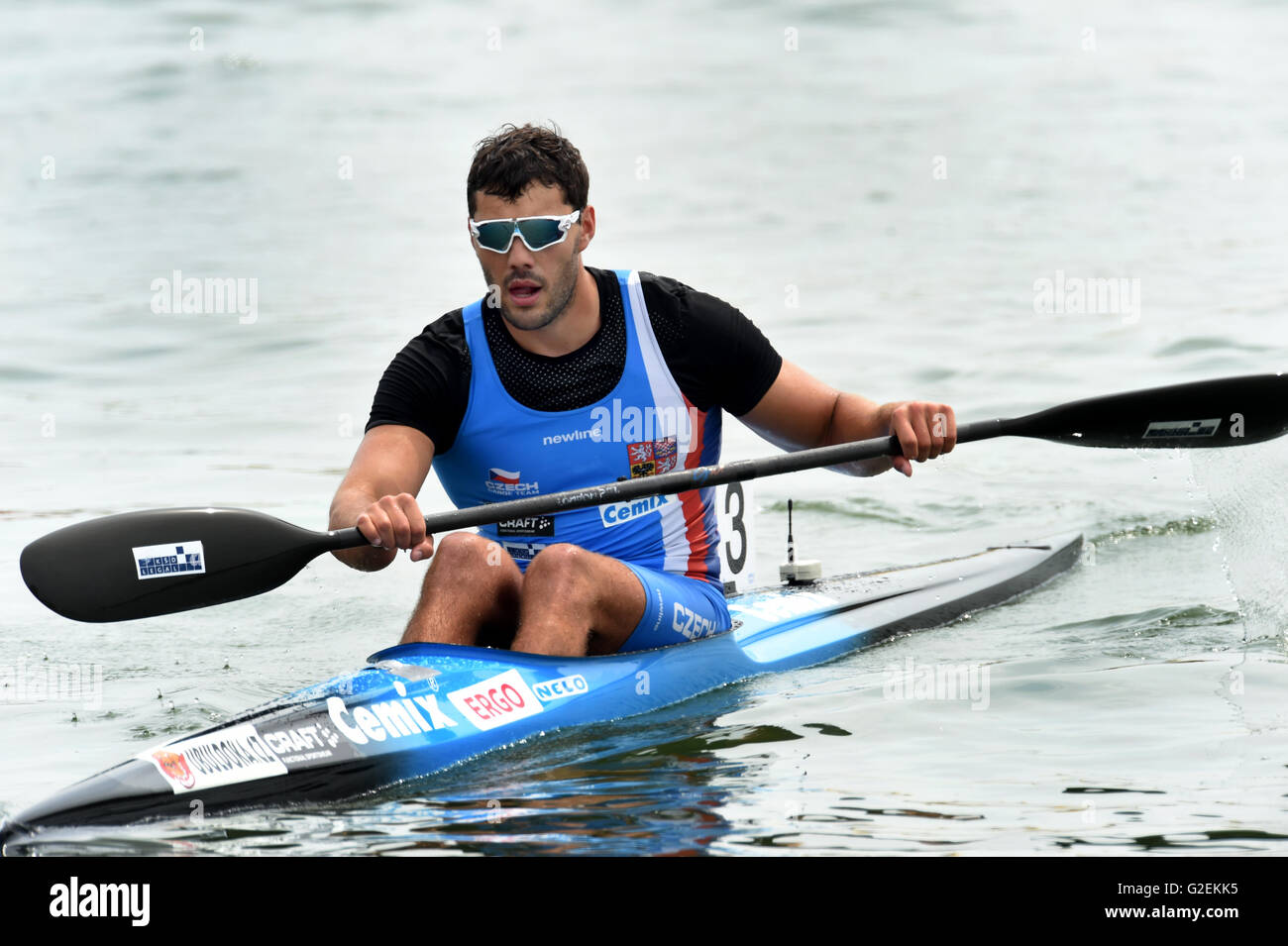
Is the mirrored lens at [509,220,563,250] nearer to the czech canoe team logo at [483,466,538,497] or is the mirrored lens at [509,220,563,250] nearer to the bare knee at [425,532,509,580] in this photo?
the czech canoe team logo at [483,466,538,497]

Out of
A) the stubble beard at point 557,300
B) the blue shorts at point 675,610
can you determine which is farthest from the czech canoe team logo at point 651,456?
the stubble beard at point 557,300

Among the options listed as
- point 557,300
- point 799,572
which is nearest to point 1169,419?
point 799,572

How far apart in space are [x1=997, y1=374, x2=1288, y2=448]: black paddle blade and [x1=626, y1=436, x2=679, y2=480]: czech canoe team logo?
112cm

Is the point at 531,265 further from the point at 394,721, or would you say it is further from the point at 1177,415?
the point at 1177,415

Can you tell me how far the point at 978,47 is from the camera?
84.2ft

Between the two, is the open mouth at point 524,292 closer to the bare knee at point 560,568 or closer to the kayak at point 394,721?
the bare knee at point 560,568

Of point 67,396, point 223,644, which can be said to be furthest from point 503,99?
point 223,644

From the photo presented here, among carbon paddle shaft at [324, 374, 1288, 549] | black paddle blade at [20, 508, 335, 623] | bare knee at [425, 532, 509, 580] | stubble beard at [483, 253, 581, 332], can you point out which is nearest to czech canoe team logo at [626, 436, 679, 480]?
carbon paddle shaft at [324, 374, 1288, 549]

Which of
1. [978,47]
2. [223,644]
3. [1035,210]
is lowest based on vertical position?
[223,644]

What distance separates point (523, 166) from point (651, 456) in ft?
3.14

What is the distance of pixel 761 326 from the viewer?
575 inches

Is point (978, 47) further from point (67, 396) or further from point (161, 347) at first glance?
point (67, 396)

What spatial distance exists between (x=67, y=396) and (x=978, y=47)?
18.2m
